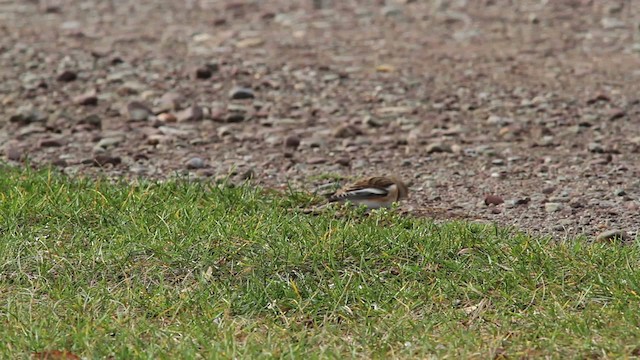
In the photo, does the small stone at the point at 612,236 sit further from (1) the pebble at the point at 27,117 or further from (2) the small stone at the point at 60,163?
(1) the pebble at the point at 27,117

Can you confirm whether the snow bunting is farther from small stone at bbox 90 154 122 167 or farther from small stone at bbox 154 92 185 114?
small stone at bbox 154 92 185 114

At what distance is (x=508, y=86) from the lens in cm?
1016

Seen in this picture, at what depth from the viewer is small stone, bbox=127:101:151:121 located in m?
9.41

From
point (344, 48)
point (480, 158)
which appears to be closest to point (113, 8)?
point (344, 48)

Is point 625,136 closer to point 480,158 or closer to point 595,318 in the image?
point 480,158

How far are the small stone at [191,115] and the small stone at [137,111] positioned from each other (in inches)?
9.5

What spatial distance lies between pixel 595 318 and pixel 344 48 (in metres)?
6.69

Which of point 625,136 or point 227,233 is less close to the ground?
point 227,233

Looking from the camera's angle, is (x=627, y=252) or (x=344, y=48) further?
(x=344, y=48)

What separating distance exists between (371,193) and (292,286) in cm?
132

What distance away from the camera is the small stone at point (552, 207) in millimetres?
6949

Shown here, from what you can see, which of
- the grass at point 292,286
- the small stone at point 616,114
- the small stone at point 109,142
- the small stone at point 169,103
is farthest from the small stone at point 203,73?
the grass at point 292,286

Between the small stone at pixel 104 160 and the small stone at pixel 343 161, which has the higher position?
the small stone at pixel 104 160

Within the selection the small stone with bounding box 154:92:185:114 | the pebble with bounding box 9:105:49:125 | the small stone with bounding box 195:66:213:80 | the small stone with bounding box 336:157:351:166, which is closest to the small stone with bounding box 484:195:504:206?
the small stone with bounding box 336:157:351:166
